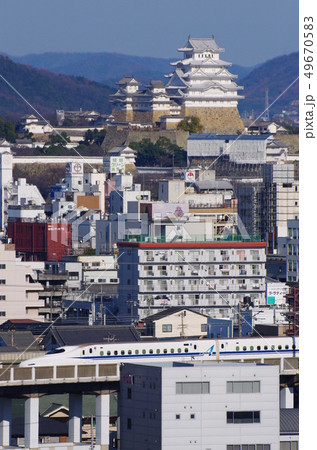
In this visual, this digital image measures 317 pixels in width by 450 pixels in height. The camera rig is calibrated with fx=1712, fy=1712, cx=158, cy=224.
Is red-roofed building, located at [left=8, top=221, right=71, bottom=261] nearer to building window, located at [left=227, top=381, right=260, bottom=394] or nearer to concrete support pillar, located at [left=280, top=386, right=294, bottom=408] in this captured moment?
concrete support pillar, located at [left=280, top=386, right=294, bottom=408]

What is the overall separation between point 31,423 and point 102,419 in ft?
2.74

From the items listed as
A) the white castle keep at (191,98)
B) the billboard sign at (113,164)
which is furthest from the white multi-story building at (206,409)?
the white castle keep at (191,98)

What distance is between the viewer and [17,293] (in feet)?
111

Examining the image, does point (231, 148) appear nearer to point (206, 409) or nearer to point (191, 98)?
point (191, 98)

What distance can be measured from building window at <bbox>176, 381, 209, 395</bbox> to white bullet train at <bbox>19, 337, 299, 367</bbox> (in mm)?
3720

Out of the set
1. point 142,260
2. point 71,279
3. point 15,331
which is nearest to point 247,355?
point 15,331

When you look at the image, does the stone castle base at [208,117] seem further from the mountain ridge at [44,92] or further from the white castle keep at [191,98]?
the mountain ridge at [44,92]

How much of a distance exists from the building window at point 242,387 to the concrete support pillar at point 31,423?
2880 mm

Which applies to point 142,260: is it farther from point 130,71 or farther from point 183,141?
point 130,71

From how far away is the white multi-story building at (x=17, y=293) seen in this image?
110 ft

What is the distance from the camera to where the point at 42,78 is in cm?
11131

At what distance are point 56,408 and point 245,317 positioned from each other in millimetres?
8412

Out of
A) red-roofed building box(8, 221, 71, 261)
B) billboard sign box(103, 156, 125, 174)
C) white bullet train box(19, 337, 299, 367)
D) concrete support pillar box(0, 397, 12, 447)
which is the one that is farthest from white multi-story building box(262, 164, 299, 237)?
concrete support pillar box(0, 397, 12, 447)

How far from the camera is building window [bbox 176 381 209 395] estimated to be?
16.7 meters
